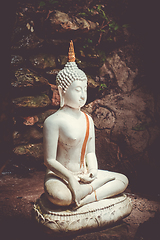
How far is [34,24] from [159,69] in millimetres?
2303

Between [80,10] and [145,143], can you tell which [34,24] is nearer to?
[80,10]

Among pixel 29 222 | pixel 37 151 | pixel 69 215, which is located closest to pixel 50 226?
pixel 69 215

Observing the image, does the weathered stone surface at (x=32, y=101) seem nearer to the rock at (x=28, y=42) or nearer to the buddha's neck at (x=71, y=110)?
the rock at (x=28, y=42)

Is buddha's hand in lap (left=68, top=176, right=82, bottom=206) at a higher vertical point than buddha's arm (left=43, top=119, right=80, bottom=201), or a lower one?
lower

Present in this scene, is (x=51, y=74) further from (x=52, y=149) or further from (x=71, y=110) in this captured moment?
(x=52, y=149)

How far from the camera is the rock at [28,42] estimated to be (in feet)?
13.4

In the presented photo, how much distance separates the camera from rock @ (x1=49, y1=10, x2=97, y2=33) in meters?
4.03

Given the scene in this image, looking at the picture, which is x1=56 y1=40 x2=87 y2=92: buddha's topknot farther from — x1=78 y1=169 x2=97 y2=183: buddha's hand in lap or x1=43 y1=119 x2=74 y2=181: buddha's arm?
x1=78 y1=169 x2=97 y2=183: buddha's hand in lap

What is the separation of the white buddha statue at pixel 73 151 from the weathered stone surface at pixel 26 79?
1.67m

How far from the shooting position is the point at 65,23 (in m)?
4.06

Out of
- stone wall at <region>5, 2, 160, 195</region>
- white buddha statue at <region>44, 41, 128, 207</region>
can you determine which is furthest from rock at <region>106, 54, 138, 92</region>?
white buddha statue at <region>44, 41, 128, 207</region>

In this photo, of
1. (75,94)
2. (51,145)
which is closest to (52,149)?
(51,145)

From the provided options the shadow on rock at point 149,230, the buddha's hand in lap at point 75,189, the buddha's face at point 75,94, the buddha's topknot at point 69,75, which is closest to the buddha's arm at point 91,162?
the buddha's hand in lap at point 75,189

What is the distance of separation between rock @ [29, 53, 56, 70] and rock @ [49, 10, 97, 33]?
435 mm
